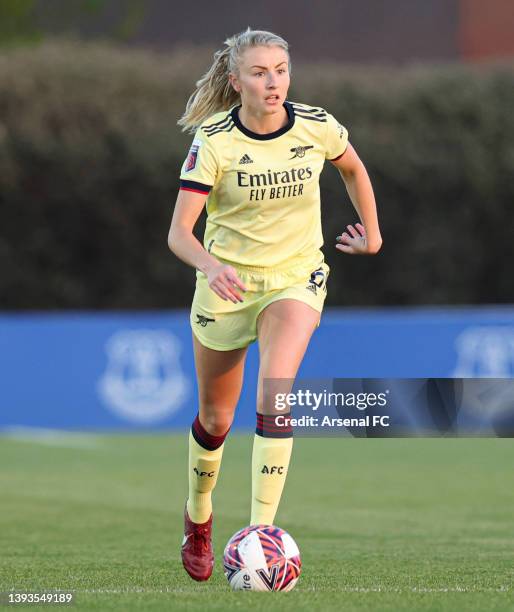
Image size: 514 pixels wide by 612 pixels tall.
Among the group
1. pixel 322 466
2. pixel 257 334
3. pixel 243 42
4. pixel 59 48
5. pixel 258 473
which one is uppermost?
pixel 59 48

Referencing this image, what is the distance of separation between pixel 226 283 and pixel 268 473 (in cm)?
87

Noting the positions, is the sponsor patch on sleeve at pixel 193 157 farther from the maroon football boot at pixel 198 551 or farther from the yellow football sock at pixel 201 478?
the maroon football boot at pixel 198 551

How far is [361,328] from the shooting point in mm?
18422

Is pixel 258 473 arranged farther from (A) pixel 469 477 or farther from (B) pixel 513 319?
(B) pixel 513 319

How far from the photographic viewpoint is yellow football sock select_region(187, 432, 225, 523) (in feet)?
24.0

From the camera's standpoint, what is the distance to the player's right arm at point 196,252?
631 cm

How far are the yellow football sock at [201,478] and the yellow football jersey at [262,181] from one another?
1008 millimetres

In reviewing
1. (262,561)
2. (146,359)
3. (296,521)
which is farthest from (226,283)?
(146,359)

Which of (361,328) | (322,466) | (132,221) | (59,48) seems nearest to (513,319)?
(361,328)

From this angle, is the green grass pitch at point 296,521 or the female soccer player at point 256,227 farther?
the female soccer player at point 256,227

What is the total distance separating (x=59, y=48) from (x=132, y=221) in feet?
12.1

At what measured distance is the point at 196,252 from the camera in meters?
6.50

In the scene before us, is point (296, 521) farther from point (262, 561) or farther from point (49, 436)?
point (49, 436)

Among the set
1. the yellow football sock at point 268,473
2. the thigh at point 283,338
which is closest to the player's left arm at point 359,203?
the thigh at point 283,338
